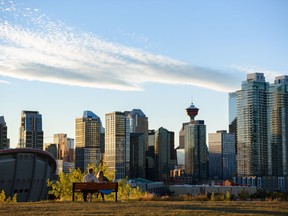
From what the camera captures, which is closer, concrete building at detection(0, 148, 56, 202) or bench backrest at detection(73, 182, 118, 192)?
bench backrest at detection(73, 182, 118, 192)

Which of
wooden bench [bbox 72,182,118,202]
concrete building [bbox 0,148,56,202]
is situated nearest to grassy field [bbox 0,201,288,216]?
wooden bench [bbox 72,182,118,202]

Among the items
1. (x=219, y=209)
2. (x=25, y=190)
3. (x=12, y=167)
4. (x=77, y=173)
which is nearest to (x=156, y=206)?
(x=219, y=209)

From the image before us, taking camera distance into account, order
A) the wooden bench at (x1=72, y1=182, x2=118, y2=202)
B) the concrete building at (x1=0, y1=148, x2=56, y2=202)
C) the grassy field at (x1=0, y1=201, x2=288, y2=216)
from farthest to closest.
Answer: the concrete building at (x1=0, y1=148, x2=56, y2=202) < the wooden bench at (x1=72, y1=182, x2=118, y2=202) < the grassy field at (x1=0, y1=201, x2=288, y2=216)

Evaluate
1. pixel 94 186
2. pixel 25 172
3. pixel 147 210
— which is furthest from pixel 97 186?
pixel 25 172

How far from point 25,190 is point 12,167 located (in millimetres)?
7072

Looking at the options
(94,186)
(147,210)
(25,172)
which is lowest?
(147,210)

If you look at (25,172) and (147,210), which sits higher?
(25,172)

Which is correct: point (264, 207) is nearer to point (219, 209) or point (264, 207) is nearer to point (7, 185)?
point (219, 209)

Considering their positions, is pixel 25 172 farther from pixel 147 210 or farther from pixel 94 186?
pixel 147 210

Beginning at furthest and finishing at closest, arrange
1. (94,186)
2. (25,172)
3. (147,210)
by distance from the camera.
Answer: (25,172) < (94,186) < (147,210)

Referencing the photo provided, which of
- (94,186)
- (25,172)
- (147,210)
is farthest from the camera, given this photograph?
(25,172)

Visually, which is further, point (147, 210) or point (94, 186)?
point (94, 186)

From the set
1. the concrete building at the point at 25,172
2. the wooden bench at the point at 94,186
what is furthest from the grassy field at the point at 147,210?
the concrete building at the point at 25,172

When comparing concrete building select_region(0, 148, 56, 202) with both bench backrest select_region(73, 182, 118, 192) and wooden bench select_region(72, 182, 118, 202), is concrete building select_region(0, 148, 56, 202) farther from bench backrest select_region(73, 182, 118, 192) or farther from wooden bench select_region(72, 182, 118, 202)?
bench backrest select_region(73, 182, 118, 192)
